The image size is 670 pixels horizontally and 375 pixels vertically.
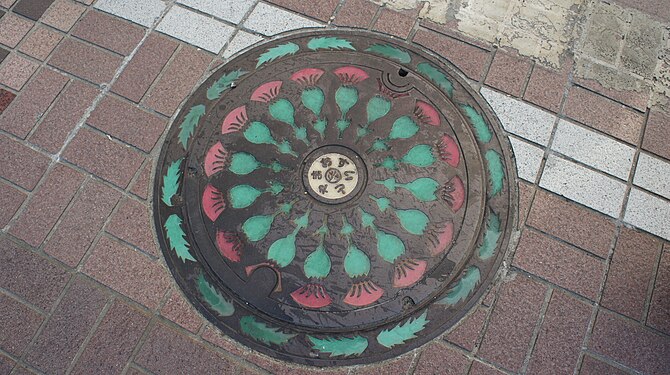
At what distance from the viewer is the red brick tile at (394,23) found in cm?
269

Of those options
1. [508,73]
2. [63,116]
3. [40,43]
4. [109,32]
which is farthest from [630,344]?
[40,43]

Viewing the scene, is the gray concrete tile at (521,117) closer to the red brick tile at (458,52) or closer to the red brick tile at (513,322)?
the red brick tile at (458,52)

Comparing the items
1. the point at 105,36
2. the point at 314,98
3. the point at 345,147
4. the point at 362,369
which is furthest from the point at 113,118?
the point at 362,369

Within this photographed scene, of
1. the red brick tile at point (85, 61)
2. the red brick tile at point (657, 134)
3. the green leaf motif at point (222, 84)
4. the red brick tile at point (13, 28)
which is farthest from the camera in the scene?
the red brick tile at point (13, 28)

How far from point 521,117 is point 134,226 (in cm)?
210

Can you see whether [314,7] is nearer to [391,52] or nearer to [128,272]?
[391,52]

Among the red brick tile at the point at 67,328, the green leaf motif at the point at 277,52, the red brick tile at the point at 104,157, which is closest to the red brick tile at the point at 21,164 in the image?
the red brick tile at the point at 104,157

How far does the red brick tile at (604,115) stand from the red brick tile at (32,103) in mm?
2840

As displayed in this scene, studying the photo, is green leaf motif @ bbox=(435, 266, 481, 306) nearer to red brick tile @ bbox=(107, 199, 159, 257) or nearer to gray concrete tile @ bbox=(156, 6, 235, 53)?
red brick tile @ bbox=(107, 199, 159, 257)

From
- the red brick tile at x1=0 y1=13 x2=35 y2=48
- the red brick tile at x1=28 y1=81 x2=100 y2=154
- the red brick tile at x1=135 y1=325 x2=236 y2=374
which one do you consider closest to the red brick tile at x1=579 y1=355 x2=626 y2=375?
the red brick tile at x1=135 y1=325 x2=236 y2=374

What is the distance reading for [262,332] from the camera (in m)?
2.18

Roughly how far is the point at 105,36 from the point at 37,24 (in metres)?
0.44

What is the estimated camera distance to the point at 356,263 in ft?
7.34

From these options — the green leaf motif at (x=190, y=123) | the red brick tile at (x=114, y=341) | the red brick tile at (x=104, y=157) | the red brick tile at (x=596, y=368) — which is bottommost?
the red brick tile at (x=114, y=341)
